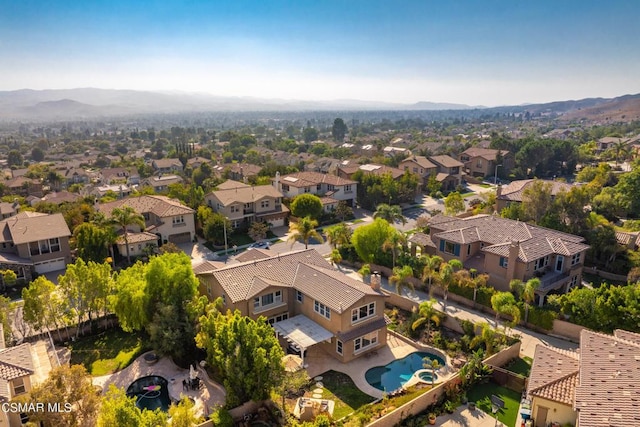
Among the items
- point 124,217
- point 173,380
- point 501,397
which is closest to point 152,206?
point 124,217

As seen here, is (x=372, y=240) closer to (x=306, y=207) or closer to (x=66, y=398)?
(x=306, y=207)

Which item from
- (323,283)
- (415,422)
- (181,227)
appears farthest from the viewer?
(181,227)

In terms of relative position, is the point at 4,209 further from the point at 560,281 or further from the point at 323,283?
the point at 560,281

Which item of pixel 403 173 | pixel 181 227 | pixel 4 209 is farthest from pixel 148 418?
pixel 403 173

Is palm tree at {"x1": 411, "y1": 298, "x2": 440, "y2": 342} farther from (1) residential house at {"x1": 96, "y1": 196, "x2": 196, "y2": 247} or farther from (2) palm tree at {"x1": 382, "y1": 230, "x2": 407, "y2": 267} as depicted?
(1) residential house at {"x1": 96, "y1": 196, "x2": 196, "y2": 247}

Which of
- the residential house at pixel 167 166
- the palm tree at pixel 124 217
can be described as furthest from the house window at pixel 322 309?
the residential house at pixel 167 166
